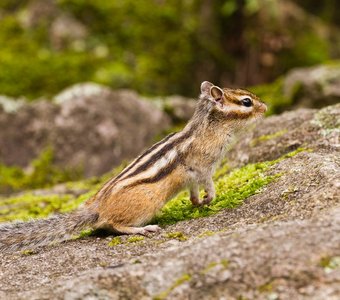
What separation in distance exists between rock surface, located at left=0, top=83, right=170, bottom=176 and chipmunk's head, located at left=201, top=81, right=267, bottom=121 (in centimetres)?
482

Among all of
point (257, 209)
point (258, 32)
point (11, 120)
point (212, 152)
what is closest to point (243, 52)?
point (258, 32)

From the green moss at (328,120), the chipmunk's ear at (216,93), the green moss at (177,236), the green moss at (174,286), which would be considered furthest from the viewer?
the green moss at (328,120)

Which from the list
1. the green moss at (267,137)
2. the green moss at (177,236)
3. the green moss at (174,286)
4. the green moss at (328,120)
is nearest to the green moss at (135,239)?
the green moss at (177,236)

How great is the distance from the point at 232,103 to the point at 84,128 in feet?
16.9

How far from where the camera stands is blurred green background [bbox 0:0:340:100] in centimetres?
1267

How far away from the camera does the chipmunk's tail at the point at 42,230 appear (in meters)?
5.59

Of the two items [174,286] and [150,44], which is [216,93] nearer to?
[174,286]

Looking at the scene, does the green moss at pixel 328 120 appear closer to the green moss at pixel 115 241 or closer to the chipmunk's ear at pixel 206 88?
the chipmunk's ear at pixel 206 88

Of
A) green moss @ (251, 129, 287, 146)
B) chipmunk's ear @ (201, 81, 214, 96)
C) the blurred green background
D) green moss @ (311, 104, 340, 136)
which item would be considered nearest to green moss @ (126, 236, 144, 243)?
chipmunk's ear @ (201, 81, 214, 96)

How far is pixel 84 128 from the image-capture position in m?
11.1

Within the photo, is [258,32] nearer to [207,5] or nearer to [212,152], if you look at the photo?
[207,5]

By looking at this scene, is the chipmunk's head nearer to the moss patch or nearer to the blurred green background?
the moss patch

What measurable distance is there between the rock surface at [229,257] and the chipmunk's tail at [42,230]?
97 mm

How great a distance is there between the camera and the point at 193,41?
13.9 m
